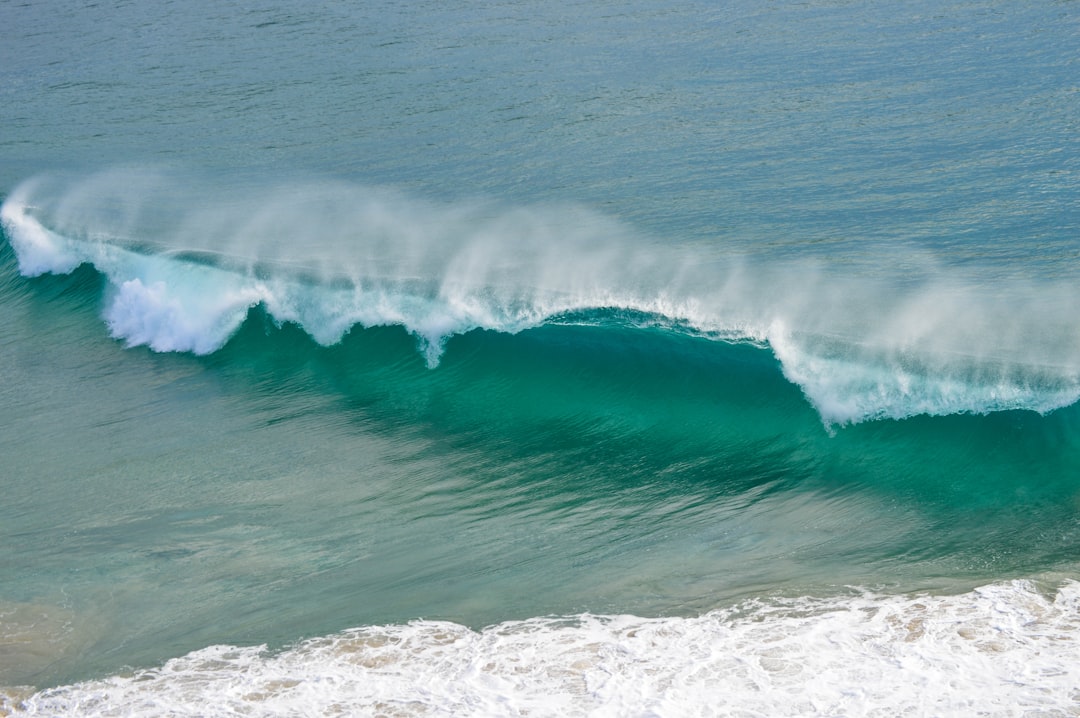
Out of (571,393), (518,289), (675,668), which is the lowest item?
(675,668)

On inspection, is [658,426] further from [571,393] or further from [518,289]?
[518,289]

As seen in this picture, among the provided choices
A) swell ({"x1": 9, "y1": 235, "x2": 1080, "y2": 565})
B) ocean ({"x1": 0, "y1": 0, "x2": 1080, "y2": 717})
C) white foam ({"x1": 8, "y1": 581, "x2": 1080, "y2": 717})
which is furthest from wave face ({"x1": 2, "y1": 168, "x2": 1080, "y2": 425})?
white foam ({"x1": 8, "y1": 581, "x2": 1080, "y2": 717})

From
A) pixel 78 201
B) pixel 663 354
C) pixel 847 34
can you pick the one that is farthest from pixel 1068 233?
pixel 78 201

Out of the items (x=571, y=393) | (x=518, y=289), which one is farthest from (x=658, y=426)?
(x=518, y=289)

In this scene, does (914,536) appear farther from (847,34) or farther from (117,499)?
(847,34)

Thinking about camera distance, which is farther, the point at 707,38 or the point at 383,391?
the point at 707,38

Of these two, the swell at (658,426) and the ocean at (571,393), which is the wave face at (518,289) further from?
the swell at (658,426)

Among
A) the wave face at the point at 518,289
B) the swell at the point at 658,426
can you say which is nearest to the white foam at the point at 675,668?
the swell at the point at 658,426
